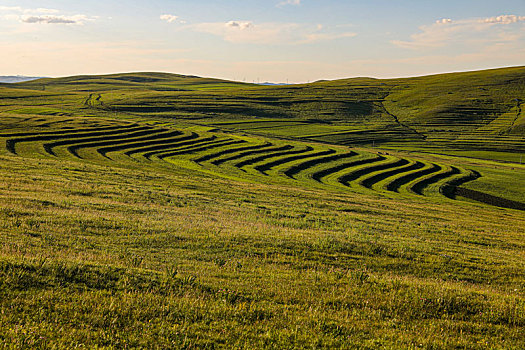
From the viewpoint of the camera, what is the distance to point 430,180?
8719cm

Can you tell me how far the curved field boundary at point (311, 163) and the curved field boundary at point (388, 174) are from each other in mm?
13728

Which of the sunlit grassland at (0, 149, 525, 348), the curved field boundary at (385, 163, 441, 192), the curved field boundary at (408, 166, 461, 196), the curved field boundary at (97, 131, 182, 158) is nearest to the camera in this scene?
the sunlit grassland at (0, 149, 525, 348)

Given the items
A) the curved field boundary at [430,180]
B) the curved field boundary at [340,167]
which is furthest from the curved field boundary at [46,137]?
the curved field boundary at [430,180]

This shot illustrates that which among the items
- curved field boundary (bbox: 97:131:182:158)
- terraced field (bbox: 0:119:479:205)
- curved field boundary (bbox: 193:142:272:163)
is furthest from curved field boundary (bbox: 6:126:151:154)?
curved field boundary (bbox: 193:142:272:163)

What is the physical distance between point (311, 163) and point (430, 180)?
25944 millimetres

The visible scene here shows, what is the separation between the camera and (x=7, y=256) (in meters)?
11.4

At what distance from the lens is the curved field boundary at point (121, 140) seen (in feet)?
264

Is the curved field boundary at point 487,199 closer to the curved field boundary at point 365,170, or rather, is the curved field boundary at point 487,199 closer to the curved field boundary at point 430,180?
the curved field boundary at point 430,180

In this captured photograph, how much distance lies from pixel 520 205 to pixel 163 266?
253 feet

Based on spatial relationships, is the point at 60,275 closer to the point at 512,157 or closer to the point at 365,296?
the point at 365,296

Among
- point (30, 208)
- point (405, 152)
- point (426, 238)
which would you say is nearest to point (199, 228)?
point (30, 208)

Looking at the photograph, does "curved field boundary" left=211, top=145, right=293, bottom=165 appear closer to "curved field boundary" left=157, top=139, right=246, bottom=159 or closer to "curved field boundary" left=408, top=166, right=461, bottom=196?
"curved field boundary" left=157, top=139, right=246, bottom=159

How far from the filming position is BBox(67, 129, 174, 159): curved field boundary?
80425mm

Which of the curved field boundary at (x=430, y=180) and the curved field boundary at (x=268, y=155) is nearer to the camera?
the curved field boundary at (x=430, y=180)
